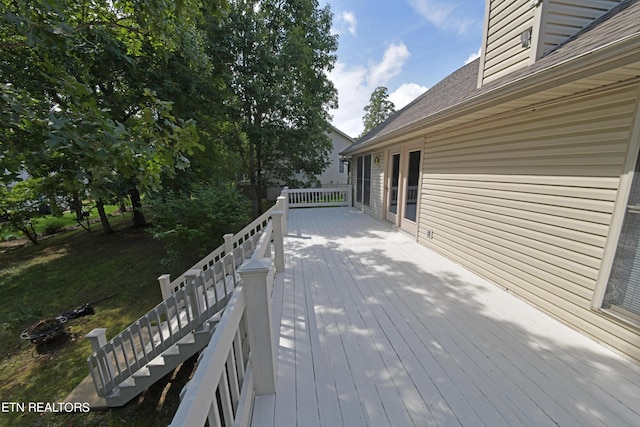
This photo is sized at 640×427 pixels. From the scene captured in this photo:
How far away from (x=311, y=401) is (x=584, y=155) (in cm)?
317

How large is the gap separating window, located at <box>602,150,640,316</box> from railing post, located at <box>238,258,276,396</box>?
9.43 ft

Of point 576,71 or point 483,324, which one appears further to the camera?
point 483,324

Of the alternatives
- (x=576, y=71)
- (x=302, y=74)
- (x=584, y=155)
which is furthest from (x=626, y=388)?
(x=302, y=74)

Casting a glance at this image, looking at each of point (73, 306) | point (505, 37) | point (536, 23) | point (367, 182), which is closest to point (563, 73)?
point (536, 23)

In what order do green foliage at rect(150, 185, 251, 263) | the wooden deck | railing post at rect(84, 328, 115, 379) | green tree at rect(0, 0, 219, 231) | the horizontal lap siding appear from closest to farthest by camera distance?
the wooden deck
green tree at rect(0, 0, 219, 231)
the horizontal lap siding
railing post at rect(84, 328, 115, 379)
green foliage at rect(150, 185, 251, 263)

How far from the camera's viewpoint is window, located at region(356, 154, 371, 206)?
827cm

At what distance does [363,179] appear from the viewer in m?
8.82

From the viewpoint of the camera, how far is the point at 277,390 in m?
1.73

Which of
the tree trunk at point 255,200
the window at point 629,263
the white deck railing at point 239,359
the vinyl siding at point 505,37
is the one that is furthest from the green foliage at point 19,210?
the window at point 629,263

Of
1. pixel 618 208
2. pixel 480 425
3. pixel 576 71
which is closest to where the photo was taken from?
pixel 480 425

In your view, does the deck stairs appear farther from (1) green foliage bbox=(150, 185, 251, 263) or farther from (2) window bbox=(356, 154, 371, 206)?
(2) window bbox=(356, 154, 371, 206)

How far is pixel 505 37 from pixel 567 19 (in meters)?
0.56

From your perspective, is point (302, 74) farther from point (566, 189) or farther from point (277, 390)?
point (277, 390)

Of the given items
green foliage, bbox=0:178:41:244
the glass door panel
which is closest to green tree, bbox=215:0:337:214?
green foliage, bbox=0:178:41:244
